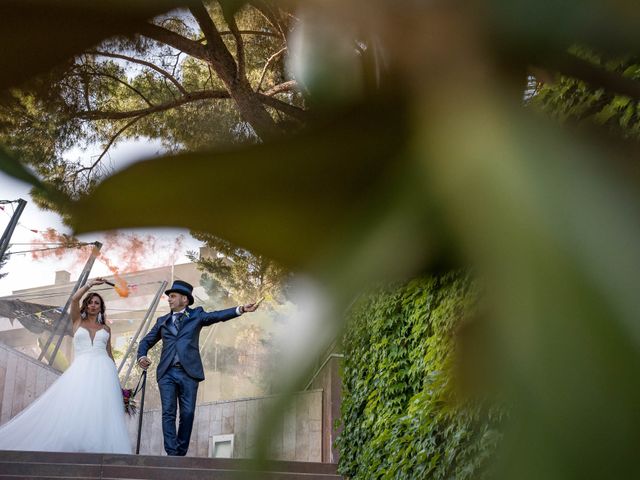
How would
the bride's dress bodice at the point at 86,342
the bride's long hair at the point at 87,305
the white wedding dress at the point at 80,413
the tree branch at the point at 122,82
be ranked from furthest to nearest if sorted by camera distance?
the bride's dress bodice at the point at 86,342 → the bride's long hair at the point at 87,305 → the white wedding dress at the point at 80,413 → the tree branch at the point at 122,82

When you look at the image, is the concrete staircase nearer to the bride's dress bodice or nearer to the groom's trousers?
the groom's trousers

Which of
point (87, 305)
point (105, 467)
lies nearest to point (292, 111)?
point (105, 467)

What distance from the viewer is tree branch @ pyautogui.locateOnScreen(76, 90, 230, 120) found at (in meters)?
0.51

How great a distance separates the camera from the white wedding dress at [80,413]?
23.7 ft

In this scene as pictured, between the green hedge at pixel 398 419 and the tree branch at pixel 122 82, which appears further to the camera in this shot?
A: the green hedge at pixel 398 419

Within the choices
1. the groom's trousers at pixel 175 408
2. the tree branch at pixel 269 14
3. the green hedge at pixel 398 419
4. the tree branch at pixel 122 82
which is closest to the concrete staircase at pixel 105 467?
the groom's trousers at pixel 175 408

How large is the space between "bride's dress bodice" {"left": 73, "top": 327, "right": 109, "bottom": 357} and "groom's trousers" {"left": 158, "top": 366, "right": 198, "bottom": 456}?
1.09 meters

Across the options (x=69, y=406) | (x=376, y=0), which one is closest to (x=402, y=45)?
(x=376, y=0)

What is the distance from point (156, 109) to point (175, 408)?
636cm

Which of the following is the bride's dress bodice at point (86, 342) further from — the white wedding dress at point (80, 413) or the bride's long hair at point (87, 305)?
the bride's long hair at point (87, 305)

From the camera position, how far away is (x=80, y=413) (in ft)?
24.4

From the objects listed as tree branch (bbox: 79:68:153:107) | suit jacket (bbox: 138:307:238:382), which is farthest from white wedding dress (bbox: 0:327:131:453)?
tree branch (bbox: 79:68:153:107)

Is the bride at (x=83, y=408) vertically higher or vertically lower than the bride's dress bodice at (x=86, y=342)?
lower

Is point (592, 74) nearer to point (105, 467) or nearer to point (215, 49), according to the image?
point (215, 49)
